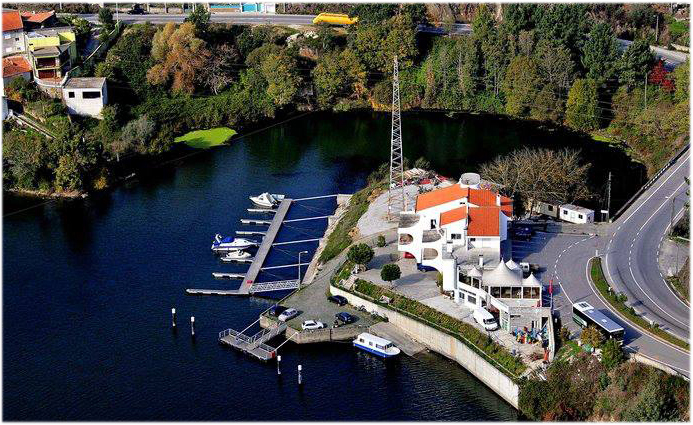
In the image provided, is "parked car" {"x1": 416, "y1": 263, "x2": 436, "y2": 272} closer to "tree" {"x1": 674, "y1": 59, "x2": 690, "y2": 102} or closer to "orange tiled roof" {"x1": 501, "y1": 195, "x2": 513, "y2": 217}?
"orange tiled roof" {"x1": 501, "y1": 195, "x2": 513, "y2": 217}

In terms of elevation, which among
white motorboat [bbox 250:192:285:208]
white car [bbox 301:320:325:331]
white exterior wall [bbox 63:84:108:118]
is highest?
white exterior wall [bbox 63:84:108:118]

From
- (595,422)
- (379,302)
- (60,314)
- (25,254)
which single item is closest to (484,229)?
(379,302)

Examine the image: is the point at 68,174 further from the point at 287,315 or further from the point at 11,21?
the point at 11,21

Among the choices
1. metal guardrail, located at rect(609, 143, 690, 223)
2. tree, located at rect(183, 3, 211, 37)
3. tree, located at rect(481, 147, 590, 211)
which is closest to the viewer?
metal guardrail, located at rect(609, 143, 690, 223)

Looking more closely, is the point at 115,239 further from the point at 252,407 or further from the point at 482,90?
the point at 482,90

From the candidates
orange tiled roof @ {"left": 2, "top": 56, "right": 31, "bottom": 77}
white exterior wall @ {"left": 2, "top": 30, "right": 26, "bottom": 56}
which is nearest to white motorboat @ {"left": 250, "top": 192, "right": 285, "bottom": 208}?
orange tiled roof @ {"left": 2, "top": 56, "right": 31, "bottom": 77}

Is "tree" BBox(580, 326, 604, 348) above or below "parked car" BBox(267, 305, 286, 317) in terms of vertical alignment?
above

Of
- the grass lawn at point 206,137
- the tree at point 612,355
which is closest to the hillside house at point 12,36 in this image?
the grass lawn at point 206,137

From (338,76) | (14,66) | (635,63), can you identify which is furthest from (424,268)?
(14,66)
